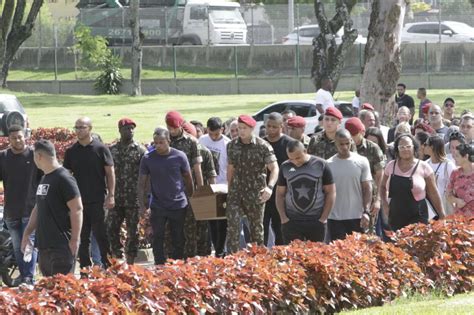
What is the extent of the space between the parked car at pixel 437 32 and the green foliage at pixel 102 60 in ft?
39.7

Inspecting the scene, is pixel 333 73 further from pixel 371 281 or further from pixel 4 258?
pixel 371 281

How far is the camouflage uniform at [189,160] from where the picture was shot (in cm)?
1454

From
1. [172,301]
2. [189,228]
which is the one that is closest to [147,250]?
[189,228]

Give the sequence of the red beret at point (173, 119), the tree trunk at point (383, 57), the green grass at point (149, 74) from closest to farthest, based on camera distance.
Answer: the red beret at point (173, 119) → the tree trunk at point (383, 57) → the green grass at point (149, 74)

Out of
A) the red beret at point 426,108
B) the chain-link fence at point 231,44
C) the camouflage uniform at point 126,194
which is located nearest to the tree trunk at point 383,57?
the red beret at point 426,108

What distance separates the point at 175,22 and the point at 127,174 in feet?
129

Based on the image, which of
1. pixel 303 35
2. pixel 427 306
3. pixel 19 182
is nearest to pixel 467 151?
pixel 427 306

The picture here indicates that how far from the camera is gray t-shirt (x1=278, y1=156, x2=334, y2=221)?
40.3 feet

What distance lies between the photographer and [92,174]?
45.8 ft

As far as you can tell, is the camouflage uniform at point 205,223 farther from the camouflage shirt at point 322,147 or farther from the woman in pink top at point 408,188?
the woman in pink top at point 408,188

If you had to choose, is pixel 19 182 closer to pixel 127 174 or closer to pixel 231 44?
pixel 127 174

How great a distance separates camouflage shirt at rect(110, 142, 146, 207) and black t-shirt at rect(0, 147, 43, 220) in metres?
1.25

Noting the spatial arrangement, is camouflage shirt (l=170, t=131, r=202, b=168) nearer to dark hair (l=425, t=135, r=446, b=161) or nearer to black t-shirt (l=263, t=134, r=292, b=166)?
black t-shirt (l=263, t=134, r=292, b=166)

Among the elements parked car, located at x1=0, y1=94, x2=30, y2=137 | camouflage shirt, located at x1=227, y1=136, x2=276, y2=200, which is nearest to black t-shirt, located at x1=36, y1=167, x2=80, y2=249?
camouflage shirt, located at x1=227, y1=136, x2=276, y2=200
